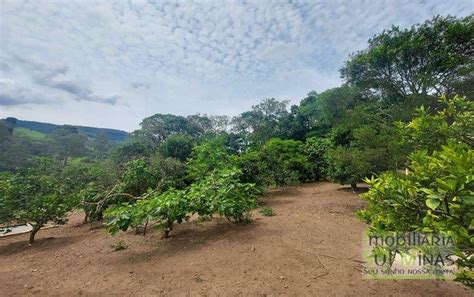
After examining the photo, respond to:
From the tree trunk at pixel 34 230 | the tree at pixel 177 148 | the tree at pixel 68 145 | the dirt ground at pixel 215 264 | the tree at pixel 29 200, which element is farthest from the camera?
the tree at pixel 68 145

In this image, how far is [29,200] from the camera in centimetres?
600

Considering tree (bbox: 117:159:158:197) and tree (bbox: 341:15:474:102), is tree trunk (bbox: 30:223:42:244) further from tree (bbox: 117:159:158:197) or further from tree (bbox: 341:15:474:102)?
tree (bbox: 341:15:474:102)

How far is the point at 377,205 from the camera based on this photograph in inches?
79.5

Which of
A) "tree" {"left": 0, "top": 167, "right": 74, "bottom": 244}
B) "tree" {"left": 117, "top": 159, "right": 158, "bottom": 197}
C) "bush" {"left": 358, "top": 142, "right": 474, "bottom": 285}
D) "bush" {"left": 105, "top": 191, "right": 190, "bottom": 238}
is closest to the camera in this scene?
"bush" {"left": 358, "top": 142, "right": 474, "bottom": 285}

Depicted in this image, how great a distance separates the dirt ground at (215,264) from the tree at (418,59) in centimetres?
975

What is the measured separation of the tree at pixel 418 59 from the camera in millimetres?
11078

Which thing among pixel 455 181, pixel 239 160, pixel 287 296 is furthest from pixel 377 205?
pixel 239 160

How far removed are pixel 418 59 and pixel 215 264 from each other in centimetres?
1463

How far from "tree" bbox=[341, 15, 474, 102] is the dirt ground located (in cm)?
975

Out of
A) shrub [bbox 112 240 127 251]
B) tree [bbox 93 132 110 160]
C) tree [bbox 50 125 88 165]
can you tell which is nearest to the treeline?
shrub [bbox 112 240 127 251]

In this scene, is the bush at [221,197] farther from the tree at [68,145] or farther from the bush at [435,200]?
the tree at [68,145]

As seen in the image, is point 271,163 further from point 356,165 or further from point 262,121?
point 262,121

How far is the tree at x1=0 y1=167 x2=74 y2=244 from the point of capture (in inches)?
230

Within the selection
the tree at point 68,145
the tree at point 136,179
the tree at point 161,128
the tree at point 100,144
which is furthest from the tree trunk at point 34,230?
the tree at point 100,144
